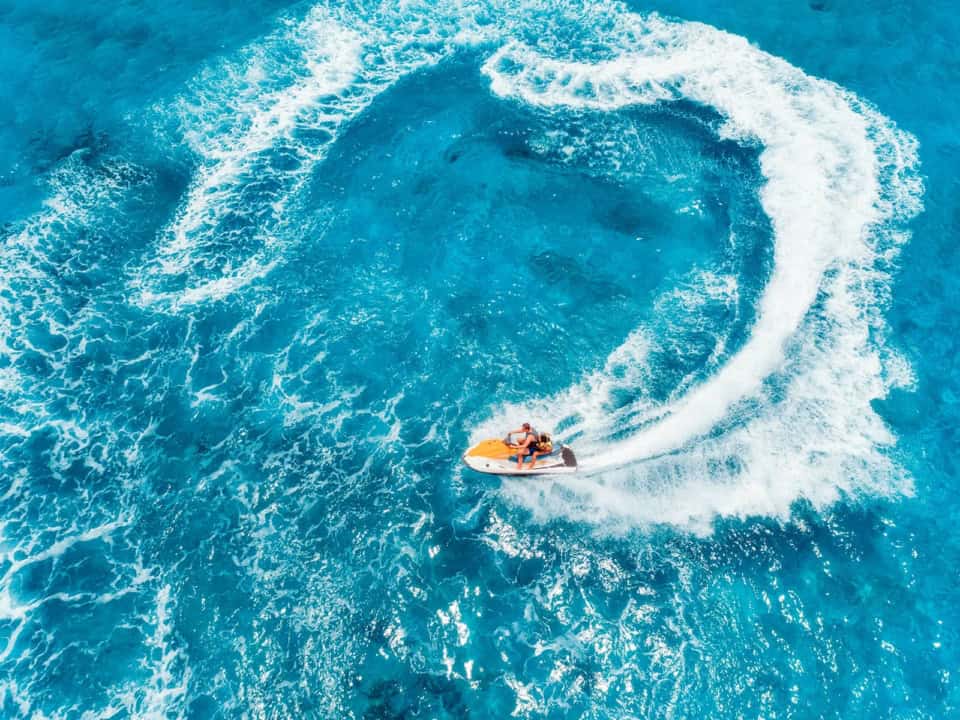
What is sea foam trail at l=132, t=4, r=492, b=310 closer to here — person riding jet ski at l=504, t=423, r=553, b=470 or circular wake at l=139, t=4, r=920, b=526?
circular wake at l=139, t=4, r=920, b=526

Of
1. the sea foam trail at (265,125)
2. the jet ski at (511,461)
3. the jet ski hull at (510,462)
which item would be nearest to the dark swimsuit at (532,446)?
the jet ski at (511,461)

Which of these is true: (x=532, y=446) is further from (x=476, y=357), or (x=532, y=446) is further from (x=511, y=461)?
(x=476, y=357)

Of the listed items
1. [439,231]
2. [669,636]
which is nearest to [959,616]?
[669,636]

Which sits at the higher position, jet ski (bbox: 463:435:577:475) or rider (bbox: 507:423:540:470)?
rider (bbox: 507:423:540:470)

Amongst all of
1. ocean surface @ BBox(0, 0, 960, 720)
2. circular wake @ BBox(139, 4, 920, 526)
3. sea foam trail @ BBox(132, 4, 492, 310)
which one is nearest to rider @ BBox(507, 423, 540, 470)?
ocean surface @ BBox(0, 0, 960, 720)

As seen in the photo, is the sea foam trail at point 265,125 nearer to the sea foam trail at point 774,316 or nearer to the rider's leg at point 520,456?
the sea foam trail at point 774,316

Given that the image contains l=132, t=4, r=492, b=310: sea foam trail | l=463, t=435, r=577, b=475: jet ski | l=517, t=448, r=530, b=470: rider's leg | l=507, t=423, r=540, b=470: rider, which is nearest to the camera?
l=507, t=423, r=540, b=470: rider
